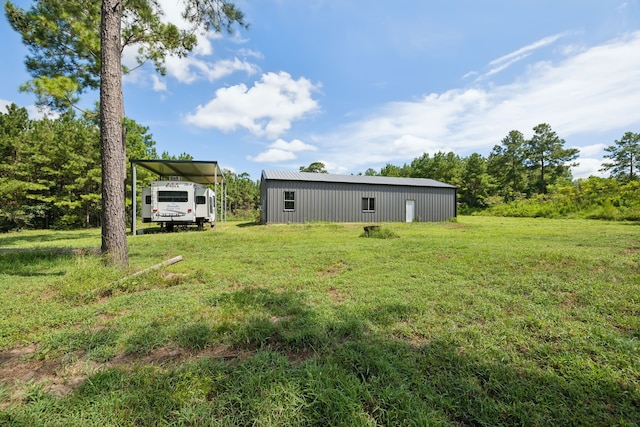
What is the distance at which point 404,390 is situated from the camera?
1.80 meters

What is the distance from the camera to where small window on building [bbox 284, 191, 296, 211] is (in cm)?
1635

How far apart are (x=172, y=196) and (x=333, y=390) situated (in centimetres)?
1220

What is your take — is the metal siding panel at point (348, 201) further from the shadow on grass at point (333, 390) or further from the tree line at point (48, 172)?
the shadow on grass at point (333, 390)

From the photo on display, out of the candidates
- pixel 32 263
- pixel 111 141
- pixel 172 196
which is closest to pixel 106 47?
pixel 111 141

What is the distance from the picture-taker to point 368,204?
17.9 meters

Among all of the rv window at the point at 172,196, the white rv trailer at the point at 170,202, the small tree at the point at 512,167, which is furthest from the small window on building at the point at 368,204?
the small tree at the point at 512,167

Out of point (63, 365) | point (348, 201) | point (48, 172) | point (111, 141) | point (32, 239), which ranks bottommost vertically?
point (63, 365)

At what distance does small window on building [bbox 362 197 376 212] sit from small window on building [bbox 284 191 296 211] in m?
4.71

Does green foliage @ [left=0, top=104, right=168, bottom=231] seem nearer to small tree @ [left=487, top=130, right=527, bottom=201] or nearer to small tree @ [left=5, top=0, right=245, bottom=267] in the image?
small tree @ [left=5, top=0, right=245, bottom=267]

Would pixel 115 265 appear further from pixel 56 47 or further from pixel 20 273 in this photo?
pixel 56 47

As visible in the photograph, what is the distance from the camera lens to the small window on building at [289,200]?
53.7ft

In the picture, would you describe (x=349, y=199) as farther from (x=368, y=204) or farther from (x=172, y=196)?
(x=172, y=196)

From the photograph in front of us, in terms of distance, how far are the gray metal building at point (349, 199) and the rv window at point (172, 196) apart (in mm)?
4974

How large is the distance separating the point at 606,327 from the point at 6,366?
5433 millimetres
